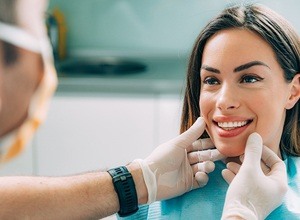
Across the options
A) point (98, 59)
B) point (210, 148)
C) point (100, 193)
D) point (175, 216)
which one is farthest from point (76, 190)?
point (98, 59)

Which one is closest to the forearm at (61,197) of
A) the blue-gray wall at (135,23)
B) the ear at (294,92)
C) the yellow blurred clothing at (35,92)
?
the ear at (294,92)

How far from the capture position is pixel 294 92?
1.47m

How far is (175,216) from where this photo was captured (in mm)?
1419

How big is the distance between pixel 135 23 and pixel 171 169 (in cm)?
178

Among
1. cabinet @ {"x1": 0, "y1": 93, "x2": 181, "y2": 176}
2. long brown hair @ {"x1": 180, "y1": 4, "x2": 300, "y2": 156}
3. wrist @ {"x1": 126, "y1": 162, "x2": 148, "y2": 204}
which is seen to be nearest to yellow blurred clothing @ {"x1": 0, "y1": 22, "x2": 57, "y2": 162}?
wrist @ {"x1": 126, "y1": 162, "x2": 148, "y2": 204}

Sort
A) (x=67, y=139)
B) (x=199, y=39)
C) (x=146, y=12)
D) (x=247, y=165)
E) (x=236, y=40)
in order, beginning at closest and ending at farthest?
1. (x=247, y=165)
2. (x=236, y=40)
3. (x=199, y=39)
4. (x=67, y=139)
5. (x=146, y=12)

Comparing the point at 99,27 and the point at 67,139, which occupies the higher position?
the point at 99,27

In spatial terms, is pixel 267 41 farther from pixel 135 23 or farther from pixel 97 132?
pixel 135 23

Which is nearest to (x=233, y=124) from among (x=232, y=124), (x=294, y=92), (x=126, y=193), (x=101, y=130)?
(x=232, y=124)

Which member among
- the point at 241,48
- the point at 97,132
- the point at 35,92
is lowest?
the point at 97,132

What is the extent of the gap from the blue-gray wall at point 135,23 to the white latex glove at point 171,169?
167 centimetres

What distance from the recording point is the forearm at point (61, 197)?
4.39 feet

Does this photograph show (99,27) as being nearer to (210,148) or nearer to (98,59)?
(98,59)

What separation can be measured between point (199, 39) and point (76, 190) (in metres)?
0.55
